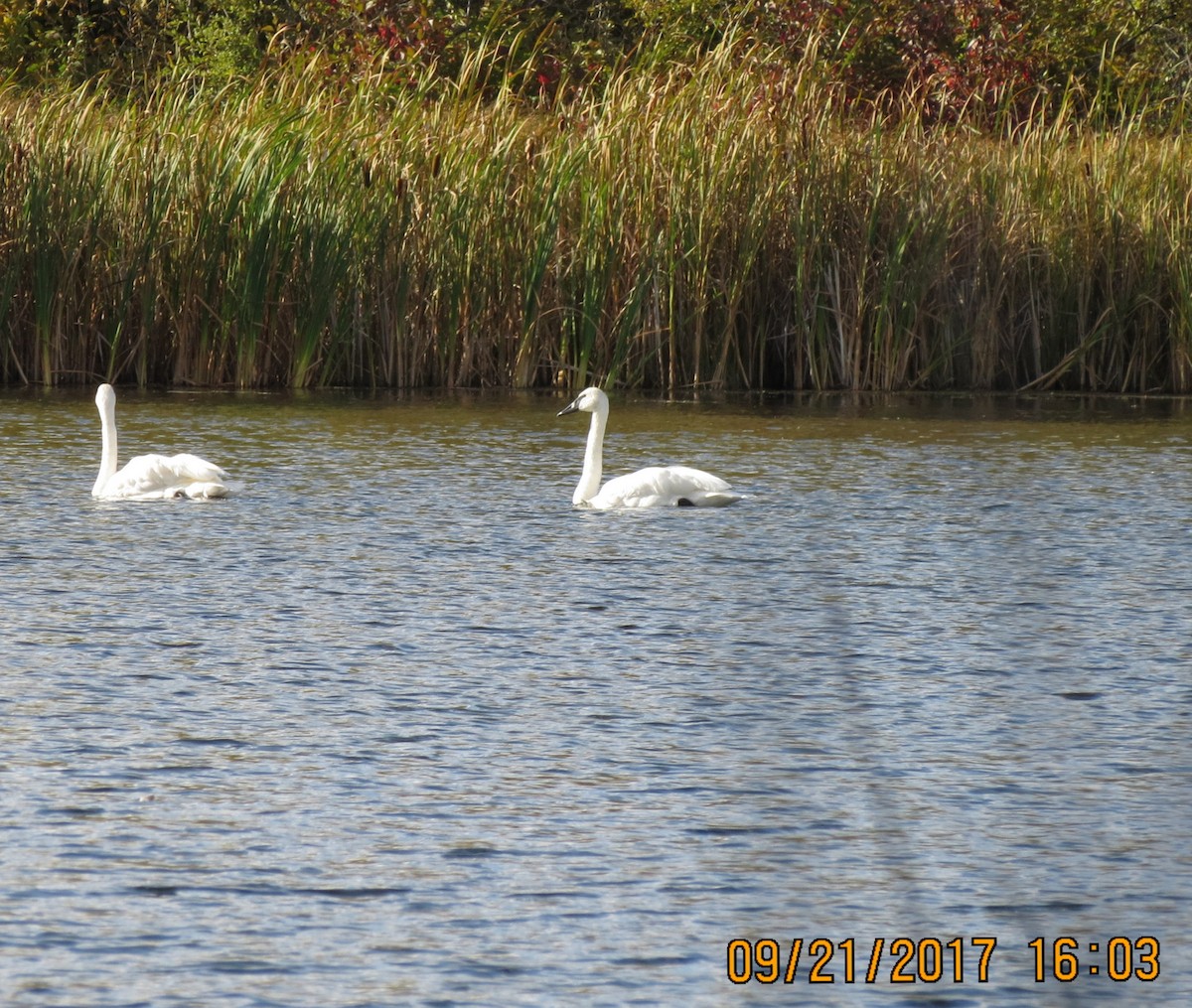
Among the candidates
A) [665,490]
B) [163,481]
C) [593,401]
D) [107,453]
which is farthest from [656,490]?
[107,453]

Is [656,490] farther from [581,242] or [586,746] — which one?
[581,242]

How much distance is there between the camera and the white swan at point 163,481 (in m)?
9.02

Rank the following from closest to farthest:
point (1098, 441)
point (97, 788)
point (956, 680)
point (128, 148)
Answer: point (97, 788) < point (956, 680) < point (1098, 441) < point (128, 148)

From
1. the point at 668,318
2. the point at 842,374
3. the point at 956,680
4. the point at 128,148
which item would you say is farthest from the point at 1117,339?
the point at 956,680

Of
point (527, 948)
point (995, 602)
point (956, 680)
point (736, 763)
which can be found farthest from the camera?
point (995, 602)

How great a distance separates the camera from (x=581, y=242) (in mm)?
13883

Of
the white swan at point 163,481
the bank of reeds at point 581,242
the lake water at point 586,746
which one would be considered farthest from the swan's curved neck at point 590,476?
the bank of reeds at point 581,242

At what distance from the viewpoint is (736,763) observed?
15.5ft

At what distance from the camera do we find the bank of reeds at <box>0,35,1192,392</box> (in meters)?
13.9

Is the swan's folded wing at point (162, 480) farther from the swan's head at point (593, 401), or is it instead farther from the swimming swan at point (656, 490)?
the swan's head at point (593, 401)

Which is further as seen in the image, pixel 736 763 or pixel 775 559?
pixel 775 559

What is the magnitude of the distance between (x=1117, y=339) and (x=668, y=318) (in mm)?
3055

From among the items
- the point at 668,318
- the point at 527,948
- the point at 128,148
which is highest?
the point at 128,148

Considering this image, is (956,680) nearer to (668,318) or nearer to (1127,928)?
(1127,928)
